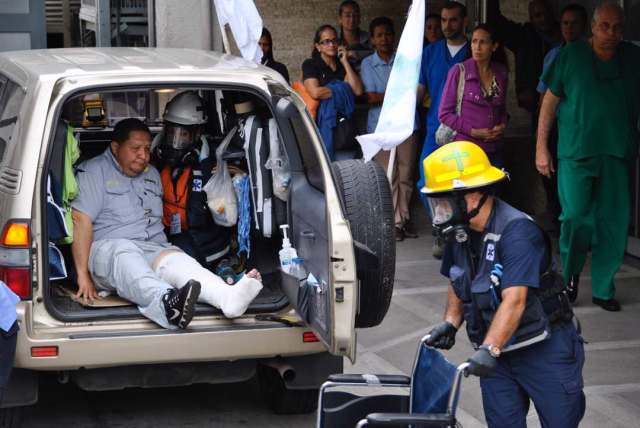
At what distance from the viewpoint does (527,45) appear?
10.7m

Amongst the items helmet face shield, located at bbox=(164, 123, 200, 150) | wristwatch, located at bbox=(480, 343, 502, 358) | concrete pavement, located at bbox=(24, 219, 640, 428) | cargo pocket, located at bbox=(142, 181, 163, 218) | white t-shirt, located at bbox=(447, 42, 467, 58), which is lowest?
concrete pavement, located at bbox=(24, 219, 640, 428)

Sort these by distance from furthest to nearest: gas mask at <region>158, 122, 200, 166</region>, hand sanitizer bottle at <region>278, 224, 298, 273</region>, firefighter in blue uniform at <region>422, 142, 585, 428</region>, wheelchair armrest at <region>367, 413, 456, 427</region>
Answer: gas mask at <region>158, 122, 200, 166</region>
hand sanitizer bottle at <region>278, 224, 298, 273</region>
firefighter in blue uniform at <region>422, 142, 585, 428</region>
wheelchair armrest at <region>367, 413, 456, 427</region>

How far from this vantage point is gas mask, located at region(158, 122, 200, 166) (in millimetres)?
7383

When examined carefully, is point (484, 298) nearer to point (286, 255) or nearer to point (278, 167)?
point (286, 255)

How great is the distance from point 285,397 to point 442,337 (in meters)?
1.68

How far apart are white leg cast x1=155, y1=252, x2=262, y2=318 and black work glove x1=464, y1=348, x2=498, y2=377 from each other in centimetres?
166

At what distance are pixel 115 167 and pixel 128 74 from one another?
1111mm

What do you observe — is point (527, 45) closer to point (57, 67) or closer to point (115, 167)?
point (115, 167)

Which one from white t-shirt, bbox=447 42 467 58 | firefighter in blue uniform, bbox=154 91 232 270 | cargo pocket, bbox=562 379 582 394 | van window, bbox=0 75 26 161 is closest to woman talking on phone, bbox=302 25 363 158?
white t-shirt, bbox=447 42 467 58

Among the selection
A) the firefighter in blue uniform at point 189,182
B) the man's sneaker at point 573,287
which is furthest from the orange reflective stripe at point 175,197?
the man's sneaker at point 573,287

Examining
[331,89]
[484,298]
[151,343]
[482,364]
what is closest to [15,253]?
[151,343]

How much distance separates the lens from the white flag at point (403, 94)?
23.7 ft

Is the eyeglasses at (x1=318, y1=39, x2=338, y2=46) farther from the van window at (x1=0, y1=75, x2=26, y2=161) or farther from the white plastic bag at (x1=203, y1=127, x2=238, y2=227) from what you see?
the van window at (x1=0, y1=75, x2=26, y2=161)

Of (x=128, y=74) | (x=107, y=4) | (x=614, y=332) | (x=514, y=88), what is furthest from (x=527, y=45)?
(x=128, y=74)
